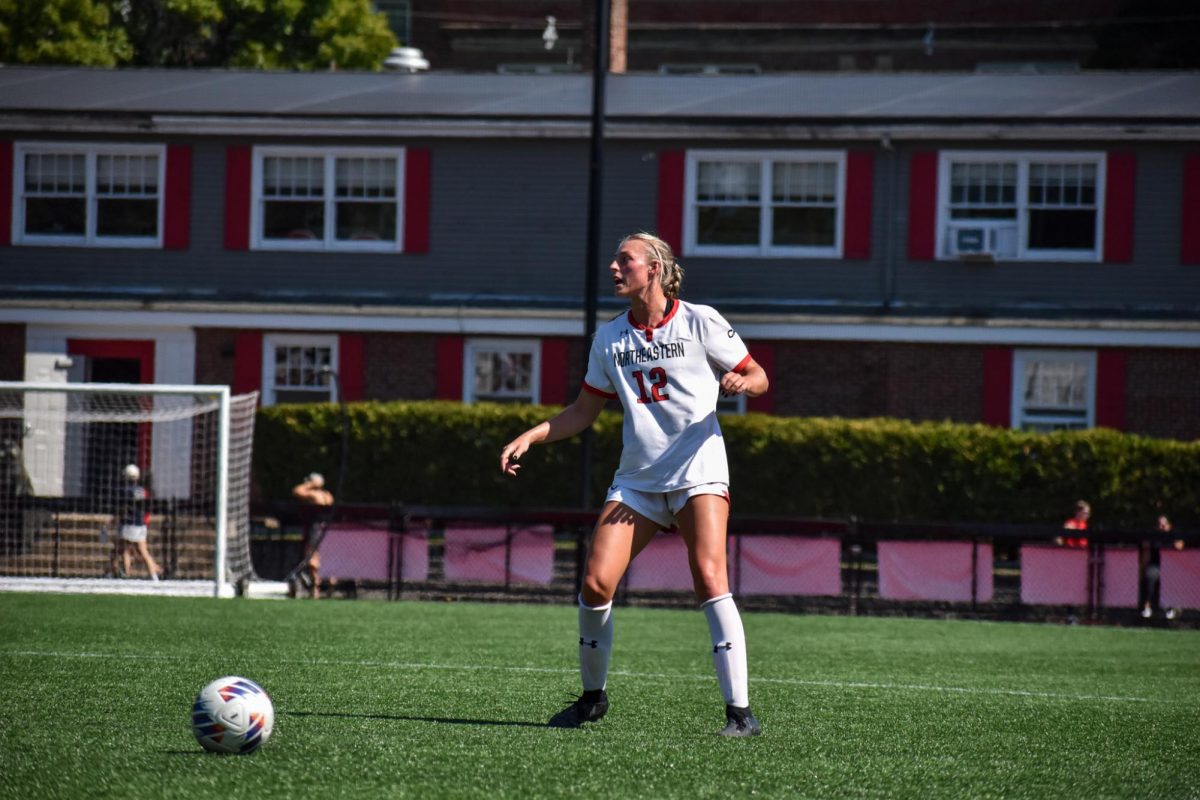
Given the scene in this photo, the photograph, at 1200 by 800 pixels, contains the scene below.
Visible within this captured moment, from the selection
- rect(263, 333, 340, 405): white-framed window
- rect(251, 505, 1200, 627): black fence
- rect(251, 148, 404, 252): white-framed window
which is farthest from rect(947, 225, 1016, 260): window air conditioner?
rect(263, 333, 340, 405): white-framed window

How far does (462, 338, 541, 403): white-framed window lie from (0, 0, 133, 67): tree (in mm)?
14970

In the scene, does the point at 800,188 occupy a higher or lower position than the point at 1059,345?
higher

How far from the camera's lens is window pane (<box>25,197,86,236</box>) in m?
30.7

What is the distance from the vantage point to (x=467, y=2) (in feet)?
164

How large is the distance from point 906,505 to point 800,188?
6.57 meters

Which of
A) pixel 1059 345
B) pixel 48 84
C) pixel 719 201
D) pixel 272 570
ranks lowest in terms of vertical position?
pixel 272 570

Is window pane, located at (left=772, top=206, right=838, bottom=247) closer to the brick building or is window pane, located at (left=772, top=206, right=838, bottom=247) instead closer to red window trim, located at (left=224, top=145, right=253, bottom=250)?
the brick building

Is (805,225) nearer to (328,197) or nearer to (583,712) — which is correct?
(328,197)

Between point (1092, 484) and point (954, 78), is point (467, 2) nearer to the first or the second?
point (954, 78)

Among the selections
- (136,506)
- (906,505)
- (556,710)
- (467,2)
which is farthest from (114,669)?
(467,2)

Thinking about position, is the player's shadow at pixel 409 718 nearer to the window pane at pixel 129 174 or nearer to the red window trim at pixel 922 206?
the red window trim at pixel 922 206

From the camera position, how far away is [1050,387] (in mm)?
28078

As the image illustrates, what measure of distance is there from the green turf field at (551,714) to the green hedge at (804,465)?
1131cm

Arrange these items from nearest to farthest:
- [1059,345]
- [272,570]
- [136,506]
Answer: [136,506] → [272,570] → [1059,345]
